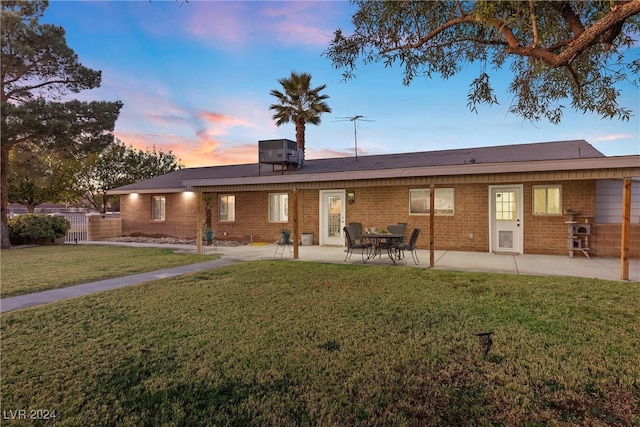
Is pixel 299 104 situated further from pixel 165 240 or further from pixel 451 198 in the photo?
pixel 451 198

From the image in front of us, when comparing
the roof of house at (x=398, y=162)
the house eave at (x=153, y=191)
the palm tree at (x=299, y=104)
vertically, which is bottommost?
the house eave at (x=153, y=191)

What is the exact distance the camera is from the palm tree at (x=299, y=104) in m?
20.1

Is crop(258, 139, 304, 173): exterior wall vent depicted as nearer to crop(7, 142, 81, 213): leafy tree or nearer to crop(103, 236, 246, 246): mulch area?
crop(103, 236, 246, 246): mulch area

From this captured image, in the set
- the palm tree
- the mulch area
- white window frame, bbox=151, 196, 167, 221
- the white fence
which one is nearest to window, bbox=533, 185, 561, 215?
the mulch area

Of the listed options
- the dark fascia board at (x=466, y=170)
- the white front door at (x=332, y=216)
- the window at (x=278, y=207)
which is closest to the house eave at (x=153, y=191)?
the window at (x=278, y=207)

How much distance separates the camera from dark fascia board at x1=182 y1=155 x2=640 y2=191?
7.76 metres

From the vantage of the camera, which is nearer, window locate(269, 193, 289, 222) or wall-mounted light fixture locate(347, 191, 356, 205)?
wall-mounted light fixture locate(347, 191, 356, 205)

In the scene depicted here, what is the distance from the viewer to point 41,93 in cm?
1491

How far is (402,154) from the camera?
15.7 m

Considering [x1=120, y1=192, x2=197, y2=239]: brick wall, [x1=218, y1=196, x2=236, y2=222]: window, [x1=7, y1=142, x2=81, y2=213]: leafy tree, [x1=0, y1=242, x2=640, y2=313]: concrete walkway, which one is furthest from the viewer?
[x1=120, y1=192, x2=197, y2=239]: brick wall

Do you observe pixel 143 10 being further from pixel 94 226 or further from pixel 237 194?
pixel 94 226

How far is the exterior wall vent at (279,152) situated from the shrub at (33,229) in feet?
31.1

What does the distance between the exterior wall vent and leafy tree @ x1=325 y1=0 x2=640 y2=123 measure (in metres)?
9.70

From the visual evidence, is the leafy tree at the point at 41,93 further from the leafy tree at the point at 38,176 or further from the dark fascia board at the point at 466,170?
the dark fascia board at the point at 466,170
